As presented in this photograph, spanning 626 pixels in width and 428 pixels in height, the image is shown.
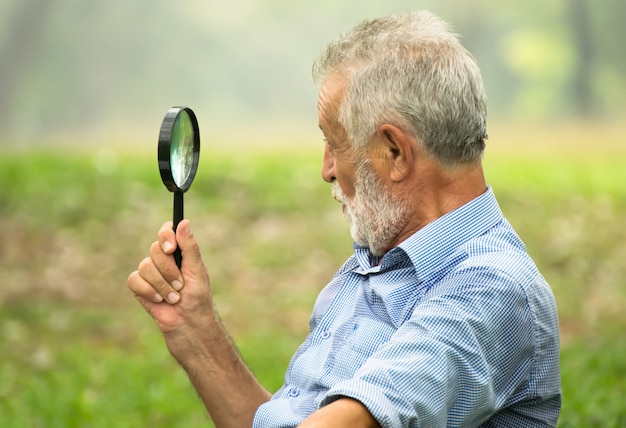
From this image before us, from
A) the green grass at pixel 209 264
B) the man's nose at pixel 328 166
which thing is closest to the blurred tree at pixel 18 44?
the green grass at pixel 209 264

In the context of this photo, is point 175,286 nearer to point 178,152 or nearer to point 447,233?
point 178,152

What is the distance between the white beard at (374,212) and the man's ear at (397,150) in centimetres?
6

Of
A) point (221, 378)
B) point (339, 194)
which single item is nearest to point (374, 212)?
point (339, 194)

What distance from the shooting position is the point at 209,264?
8.28m

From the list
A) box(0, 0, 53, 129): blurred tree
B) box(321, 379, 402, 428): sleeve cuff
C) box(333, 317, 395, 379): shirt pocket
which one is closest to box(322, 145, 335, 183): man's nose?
box(333, 317, 395, 379): shirt pocket

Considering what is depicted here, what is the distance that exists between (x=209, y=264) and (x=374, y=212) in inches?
236

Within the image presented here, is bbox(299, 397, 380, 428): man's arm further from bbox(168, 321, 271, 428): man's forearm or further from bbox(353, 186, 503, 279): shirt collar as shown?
bbox(168, 321, 271, 428): man's forearm

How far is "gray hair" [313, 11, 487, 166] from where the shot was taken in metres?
2.25

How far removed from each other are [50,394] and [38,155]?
5039 millimetres

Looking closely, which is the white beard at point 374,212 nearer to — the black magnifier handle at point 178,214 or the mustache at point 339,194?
the mustache at point 339,194

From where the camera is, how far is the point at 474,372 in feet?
6.33

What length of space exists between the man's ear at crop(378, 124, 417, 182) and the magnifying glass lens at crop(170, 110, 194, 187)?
1.75 feet

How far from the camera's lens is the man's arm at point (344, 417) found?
1.75 metres

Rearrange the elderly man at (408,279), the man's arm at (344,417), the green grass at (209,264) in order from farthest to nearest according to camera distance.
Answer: the green grass at (209,264)
the elderly man at (408,279)
the man's arm at (344,417)
